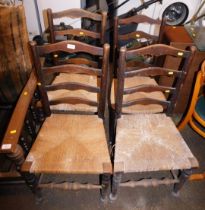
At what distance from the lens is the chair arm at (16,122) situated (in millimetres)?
915

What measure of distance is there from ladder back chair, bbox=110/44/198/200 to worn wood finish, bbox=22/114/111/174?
110 mm

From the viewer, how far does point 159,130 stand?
125 centimetres

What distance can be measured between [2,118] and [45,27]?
1.20 meters

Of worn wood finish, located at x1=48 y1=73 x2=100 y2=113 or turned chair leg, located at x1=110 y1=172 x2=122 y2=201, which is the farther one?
worn wood finish, located at x1=48 y1=73 x2=100 y2=113

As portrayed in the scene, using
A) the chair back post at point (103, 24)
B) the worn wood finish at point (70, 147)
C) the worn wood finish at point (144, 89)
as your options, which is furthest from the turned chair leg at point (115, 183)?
the chair back post at point (103, 24)

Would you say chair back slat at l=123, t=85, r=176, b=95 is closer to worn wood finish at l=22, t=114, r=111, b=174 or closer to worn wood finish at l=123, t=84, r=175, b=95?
worn wood finish at l=123, t=84, r=175, b=95

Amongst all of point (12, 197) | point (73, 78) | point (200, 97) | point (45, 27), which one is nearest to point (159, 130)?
point (200, 97)

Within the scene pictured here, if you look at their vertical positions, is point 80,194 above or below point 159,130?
below

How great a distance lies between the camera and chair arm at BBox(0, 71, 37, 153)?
3.00ft

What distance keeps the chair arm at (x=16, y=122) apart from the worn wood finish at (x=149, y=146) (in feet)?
1.79

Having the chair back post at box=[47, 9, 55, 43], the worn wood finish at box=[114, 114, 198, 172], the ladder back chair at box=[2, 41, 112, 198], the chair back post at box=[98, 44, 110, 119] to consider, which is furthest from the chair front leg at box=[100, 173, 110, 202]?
the chair back post at box=[47, 9, 55, 43]

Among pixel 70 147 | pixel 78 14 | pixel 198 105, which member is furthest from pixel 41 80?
pixel 198 105

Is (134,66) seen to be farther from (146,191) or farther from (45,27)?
(45,27)

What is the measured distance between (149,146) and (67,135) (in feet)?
1.68
